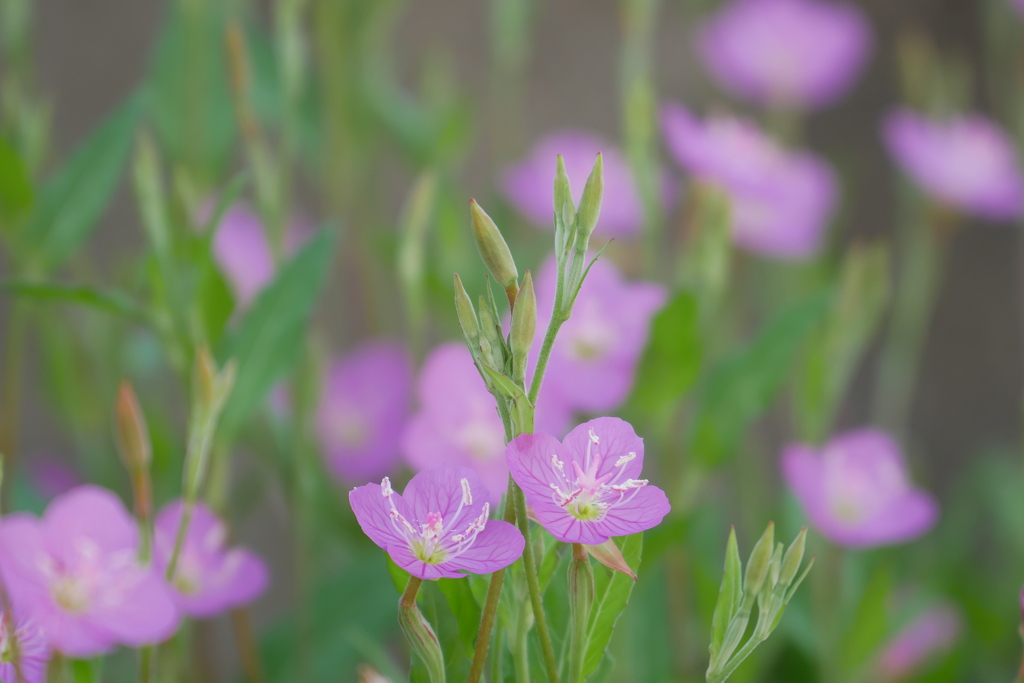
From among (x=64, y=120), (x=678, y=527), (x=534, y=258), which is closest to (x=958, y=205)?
(x=534, y=258)

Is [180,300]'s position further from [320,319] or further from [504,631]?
[320,319]

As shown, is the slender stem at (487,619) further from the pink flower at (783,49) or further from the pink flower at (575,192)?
the pink flower at (783,49)

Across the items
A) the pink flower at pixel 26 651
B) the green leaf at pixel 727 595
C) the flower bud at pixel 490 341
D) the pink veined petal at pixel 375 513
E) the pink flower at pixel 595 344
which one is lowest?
the pink flower at pixel 595 344

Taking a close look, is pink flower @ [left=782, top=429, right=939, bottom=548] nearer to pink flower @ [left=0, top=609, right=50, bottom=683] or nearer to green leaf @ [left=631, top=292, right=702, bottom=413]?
green leaf @ [left=631, top=292, right=702, bottom=413]

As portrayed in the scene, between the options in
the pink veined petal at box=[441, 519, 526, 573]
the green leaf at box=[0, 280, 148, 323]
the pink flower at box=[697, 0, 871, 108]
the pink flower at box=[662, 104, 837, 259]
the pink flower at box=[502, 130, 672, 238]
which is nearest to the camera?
the pink veined petal at box=[441, 519, 526, 573]

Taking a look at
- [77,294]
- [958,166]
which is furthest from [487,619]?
[958,166]

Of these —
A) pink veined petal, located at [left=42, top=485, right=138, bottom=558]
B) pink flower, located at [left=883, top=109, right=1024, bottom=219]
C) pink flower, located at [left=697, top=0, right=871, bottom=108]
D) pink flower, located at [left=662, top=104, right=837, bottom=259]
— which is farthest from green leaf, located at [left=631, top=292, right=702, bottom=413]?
pink flower, located at [left=697, top=0, right=871, bottom=108]

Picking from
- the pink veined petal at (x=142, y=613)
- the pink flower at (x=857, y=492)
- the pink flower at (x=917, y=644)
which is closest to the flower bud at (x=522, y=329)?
the pink veined petal at (x=142, y=613)
